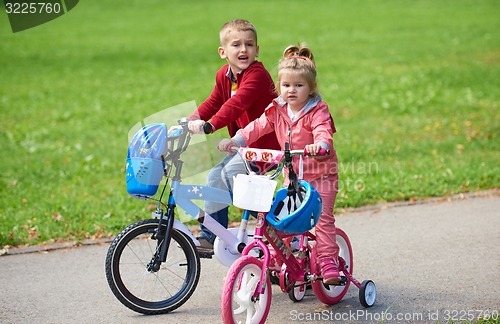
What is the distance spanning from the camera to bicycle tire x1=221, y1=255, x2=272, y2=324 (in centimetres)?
457

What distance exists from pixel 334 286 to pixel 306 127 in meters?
1.13

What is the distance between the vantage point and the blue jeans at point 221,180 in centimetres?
554

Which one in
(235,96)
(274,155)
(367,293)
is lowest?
(367,293)

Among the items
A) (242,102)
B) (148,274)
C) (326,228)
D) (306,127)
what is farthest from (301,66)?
(148,274)

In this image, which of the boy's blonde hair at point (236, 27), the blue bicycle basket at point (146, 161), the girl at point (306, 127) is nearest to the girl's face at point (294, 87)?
the girl at point (306, 127)

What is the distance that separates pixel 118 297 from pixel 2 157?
6.25 metres

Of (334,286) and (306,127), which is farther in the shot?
(334,286)

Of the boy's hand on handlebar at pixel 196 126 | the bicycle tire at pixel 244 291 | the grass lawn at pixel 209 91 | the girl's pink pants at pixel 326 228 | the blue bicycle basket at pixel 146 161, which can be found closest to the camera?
the bicycle tire at pixel 244 291

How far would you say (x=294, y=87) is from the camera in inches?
197

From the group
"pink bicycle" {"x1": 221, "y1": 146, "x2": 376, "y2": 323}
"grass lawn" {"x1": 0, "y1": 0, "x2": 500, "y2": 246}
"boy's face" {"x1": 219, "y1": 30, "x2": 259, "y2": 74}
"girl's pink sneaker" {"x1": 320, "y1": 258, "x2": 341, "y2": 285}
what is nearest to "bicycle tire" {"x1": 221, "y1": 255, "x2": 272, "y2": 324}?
"pink bicycle" {"x1": 221, "y1": 146, "x2": 376, "y2": 323}

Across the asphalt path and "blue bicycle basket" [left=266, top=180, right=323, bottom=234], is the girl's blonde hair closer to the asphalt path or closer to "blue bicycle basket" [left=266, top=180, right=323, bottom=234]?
"blue bicycle basket" [left=266, top=180, right=323, bottom=234]

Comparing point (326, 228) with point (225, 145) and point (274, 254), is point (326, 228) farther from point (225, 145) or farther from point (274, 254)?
point (225, 145)

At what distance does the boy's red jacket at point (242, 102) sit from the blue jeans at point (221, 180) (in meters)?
0.23

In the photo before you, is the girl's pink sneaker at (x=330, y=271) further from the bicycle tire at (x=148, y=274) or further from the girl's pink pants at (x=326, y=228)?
the bicycle tire at (x=148, y=274)
